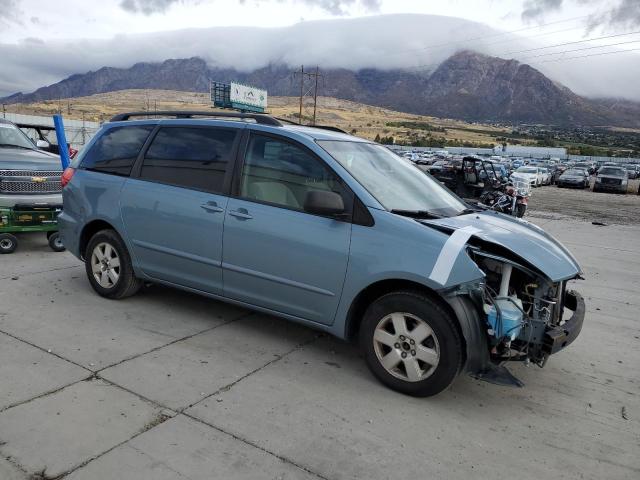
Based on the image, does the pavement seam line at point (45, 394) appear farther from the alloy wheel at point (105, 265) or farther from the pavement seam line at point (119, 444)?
the alloy wheel at point (105, 265)

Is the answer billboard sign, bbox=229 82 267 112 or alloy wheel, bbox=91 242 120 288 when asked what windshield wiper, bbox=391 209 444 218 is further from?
billboard sign, bbox=229 82 267 112

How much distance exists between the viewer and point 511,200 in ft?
43.9

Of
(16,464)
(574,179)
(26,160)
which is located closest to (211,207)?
(16,464)

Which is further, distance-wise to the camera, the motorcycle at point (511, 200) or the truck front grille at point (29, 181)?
the motorcycle at point (511, 200)

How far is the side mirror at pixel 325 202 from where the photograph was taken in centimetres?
361

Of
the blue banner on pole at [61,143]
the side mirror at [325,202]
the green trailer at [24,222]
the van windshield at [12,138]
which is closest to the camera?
the side mirror at [325,202]

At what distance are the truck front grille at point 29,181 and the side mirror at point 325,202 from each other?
5.14 metres

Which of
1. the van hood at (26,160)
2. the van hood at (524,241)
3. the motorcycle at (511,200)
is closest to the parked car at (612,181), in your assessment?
the motorcycle at (511,200)

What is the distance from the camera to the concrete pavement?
277 cm

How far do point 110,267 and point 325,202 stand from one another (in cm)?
258

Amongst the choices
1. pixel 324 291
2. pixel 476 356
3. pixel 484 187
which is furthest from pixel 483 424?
pixel 484 187

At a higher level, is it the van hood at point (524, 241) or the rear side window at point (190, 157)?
the rear side window at point (190, 157)

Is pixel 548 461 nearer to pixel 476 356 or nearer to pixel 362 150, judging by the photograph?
pixel 476 356

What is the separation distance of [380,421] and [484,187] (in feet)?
48.7
